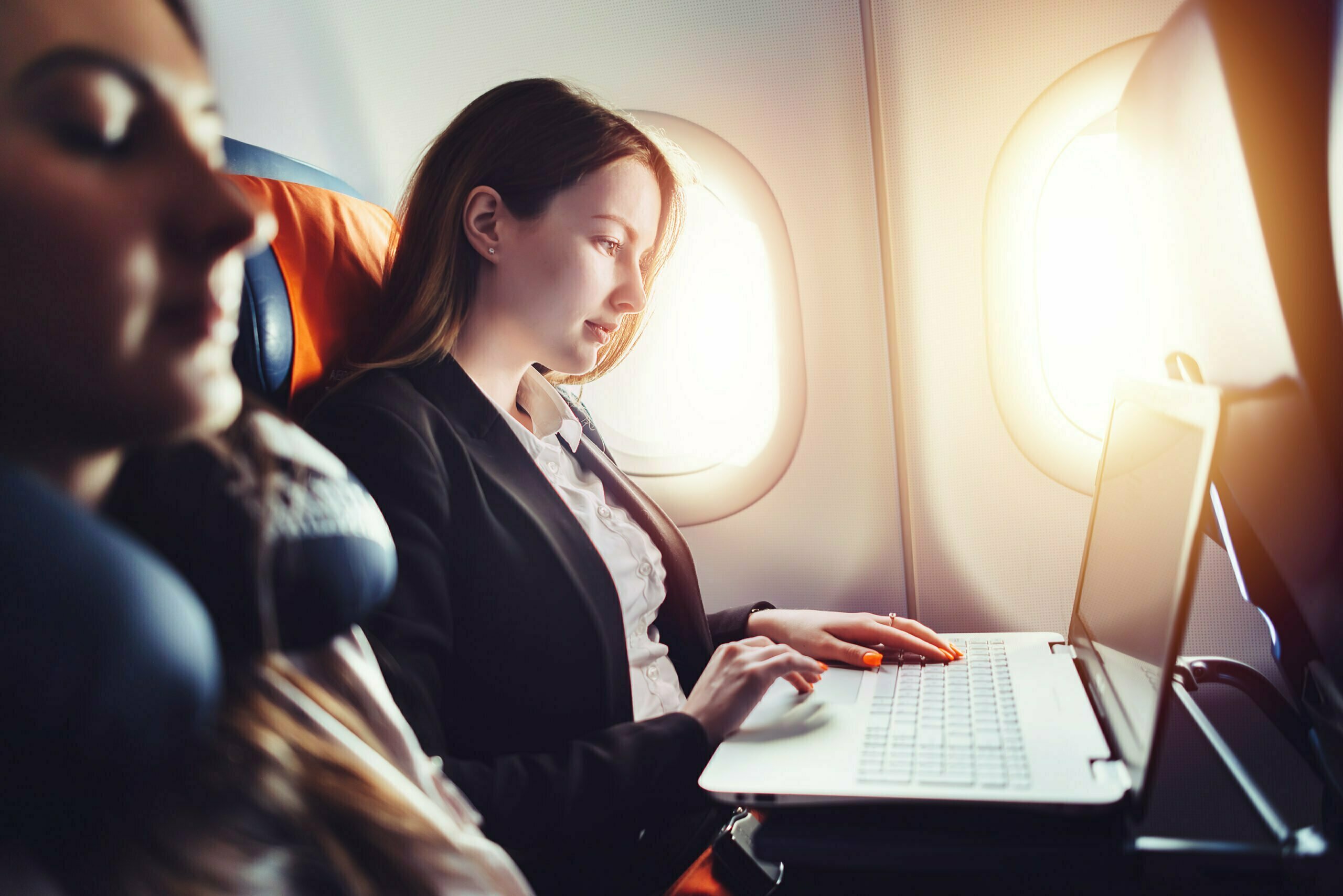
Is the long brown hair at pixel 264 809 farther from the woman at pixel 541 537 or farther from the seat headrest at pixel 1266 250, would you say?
the seat headrest at pixel 1266 250

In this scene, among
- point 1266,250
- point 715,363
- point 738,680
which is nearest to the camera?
point 1266,250

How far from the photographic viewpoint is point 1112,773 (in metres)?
0.76

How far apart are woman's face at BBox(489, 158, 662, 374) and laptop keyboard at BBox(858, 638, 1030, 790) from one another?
0.69 meters

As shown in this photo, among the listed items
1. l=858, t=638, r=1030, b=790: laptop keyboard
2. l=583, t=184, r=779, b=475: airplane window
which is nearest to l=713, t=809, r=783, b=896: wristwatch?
l=858, t=638, r=1030, b=790: laptop keyboard

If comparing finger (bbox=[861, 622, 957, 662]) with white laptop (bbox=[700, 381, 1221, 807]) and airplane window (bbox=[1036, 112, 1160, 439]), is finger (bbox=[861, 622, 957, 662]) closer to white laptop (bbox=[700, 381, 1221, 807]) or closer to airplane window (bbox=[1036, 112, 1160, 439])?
white laptop (bbox=[700, 381, 1221, 807])

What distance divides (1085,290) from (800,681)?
1.01 m

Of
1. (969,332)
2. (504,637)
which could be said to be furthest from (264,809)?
(969,332)

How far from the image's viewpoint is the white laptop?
0.70m

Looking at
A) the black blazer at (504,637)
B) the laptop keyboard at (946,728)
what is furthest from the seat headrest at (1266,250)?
the black blazer at (504,637)

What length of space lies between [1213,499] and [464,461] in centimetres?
89

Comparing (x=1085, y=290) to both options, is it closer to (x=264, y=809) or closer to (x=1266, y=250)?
(x=1266, y=250)

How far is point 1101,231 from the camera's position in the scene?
1.50m

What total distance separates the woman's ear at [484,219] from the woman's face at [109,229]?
86 cm

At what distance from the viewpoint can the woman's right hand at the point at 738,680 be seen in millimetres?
970
